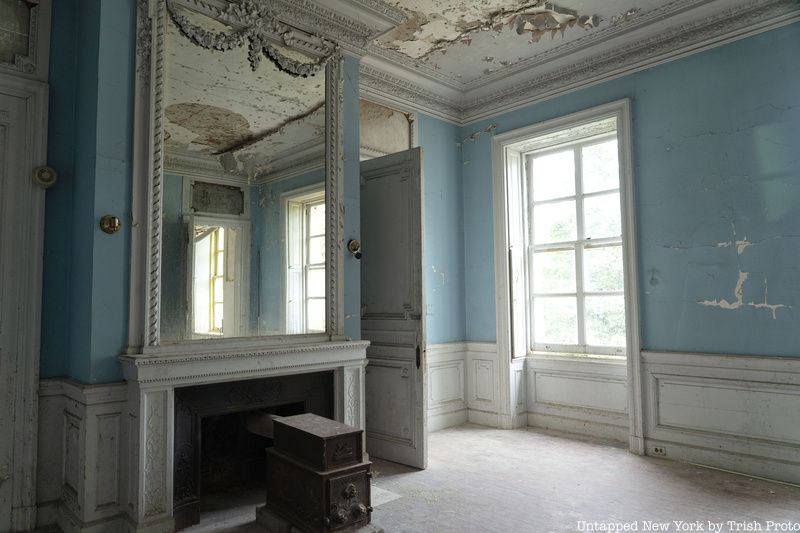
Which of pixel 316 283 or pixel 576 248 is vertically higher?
pixel 576 248

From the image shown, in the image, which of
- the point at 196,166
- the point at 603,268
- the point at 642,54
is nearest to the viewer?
the point at 196,166

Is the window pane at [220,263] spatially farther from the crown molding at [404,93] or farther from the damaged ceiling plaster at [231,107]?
the crown molding at [404,93]

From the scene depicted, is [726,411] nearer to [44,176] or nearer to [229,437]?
[229,437]

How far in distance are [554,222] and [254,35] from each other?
10.3 ft

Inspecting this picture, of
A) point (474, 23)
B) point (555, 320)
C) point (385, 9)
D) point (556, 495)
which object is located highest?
point (474, 23)

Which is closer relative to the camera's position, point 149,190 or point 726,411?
point 149,190

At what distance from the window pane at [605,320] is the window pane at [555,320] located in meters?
0.13

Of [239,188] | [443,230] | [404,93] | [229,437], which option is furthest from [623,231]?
[229,437]

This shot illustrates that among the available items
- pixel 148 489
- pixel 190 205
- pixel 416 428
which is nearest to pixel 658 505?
pixel 416 428

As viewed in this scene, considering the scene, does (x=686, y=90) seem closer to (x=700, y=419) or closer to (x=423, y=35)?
(x=423, y=35)

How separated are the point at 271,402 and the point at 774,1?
4217 mm

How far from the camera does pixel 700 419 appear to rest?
12.6ft

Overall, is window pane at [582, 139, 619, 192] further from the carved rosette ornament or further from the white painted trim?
the carved rosette ornament

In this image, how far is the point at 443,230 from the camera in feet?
17.1
